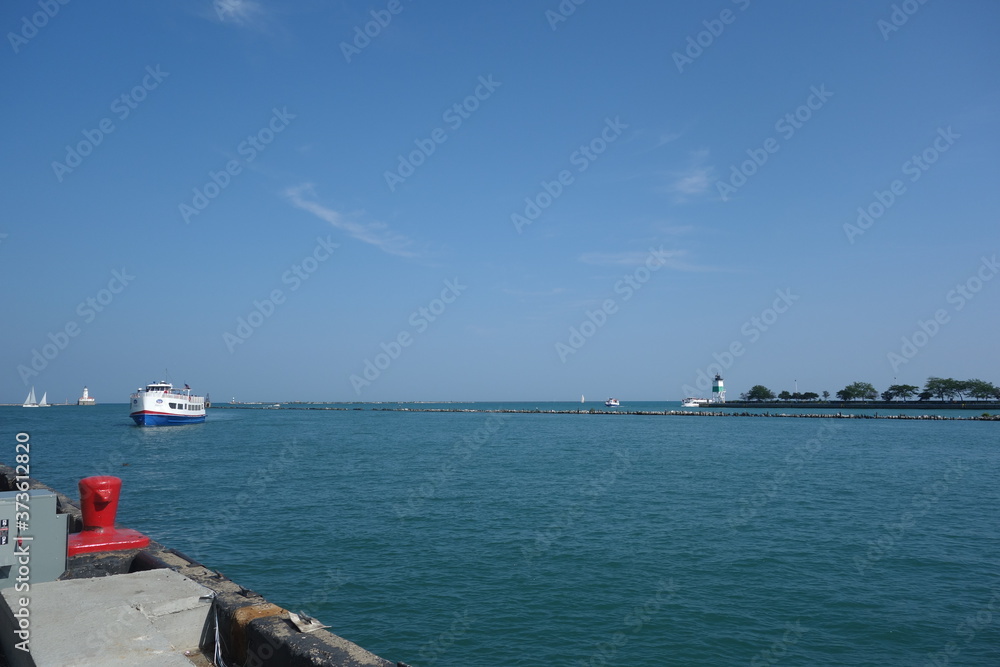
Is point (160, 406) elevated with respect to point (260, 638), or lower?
elevated

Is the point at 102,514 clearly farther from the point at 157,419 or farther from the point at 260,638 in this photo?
the point at 157,419

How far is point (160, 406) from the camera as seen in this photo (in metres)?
80.3

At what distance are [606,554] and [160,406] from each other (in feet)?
260

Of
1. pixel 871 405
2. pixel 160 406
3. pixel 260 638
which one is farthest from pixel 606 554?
pixel 871 405

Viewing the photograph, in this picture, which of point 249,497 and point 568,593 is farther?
point 249,497

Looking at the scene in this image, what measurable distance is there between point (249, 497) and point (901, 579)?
23.4m

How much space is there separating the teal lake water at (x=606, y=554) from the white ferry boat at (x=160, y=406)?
1773 inches

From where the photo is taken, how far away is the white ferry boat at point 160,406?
259 feet

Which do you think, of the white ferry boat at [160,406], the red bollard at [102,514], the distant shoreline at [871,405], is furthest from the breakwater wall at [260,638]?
the distant shoreline at [871,405]

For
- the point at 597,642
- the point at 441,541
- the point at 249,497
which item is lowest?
the point at 597,642

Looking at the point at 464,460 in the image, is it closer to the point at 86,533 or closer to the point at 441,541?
the point at 441,541

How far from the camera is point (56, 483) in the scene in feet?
96.9

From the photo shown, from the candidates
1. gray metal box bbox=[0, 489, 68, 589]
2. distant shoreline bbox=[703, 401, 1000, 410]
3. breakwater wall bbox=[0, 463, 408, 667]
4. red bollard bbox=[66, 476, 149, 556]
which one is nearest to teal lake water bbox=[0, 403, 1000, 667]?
red bollard bbox=[66, 476, 149, 556]

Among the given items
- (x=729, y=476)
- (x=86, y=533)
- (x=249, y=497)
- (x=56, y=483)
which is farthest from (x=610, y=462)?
(x=86, y=533)
